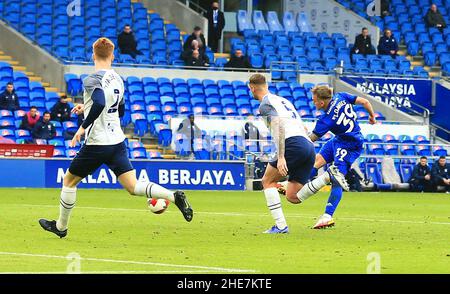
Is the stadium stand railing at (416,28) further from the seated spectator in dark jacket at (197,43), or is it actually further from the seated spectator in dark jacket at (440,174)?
the seated spectator in dark jacket at (440,174)

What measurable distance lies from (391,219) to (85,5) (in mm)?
22743

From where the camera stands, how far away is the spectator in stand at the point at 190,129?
3319 centimetres

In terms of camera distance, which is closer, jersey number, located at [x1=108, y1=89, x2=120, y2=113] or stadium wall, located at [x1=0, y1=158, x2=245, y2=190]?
jersey number, located at [x1=108, y1=89, x2=120, y2=113]

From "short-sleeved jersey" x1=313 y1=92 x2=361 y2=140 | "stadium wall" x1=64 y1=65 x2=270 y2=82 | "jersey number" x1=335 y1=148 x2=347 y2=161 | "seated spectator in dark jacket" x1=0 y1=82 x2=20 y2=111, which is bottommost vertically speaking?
"seated spectator in dark jacket" x1=0 y1=82 x2=20 y2=111

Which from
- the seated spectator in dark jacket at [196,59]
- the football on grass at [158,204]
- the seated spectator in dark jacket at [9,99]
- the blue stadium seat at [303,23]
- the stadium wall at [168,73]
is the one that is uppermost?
the blue stadium seat at [303,23]

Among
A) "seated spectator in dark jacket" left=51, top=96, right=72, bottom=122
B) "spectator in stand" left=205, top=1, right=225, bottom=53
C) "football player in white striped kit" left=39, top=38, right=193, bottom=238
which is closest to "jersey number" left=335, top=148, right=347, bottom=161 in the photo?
"football player in white striped kit" left=39, top=38, right=193, bottom=238

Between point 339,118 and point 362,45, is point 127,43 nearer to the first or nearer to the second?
point 362,45

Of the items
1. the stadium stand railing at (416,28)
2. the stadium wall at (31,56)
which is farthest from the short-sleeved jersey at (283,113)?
the stadium stand railing at (416,28)

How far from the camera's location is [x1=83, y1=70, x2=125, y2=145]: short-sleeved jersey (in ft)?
45.9

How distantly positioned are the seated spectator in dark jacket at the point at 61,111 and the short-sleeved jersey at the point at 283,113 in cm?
1791

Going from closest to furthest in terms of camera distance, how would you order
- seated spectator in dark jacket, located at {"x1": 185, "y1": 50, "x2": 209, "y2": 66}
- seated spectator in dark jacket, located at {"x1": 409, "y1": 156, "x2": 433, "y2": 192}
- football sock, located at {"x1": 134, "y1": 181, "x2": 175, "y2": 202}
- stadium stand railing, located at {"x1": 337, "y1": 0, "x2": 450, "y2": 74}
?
football sock, located at {"x1": 134, "y1": 181, "x2": 175, "y2": 202}, seated spectator in dark jacket, located at {"x1": 409, "y1": 156, "x2": 433, "y2": 192}, seated spectator in dark jacket, located at {"x1": 185, "y1": 50, "x2": 209, "y2": 66}, stadium stand railing, located at {"x1": 337, "y1": 0, "x2": 450, "y2": 74}

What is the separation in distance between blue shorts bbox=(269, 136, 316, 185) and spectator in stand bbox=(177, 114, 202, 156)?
691 inches

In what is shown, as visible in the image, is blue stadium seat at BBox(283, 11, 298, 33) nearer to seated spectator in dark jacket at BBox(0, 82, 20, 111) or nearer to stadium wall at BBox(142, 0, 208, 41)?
stadium wall at BBox(142, 0, 208, 41)
